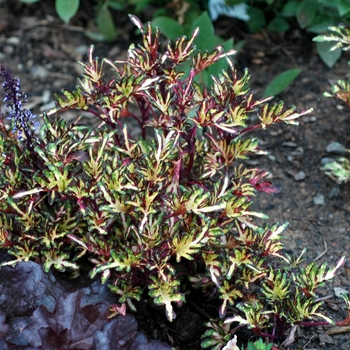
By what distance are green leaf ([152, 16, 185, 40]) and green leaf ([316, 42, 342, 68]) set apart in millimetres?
632

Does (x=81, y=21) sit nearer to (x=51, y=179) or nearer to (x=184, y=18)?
(x=184, y=18)

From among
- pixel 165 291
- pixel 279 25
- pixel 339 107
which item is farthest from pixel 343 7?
pixel 165 291

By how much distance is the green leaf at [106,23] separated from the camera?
Result: 3.08 meters

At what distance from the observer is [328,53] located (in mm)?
2828

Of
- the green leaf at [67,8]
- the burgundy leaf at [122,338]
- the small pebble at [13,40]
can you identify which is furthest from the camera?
the small pebble at [13,40]

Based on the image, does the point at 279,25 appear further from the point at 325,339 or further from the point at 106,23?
the point at 325,339

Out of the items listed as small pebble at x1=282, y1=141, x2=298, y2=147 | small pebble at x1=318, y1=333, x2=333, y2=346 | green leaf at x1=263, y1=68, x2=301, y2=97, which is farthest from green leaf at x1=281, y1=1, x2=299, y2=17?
small pebble at x1=318, y1=333, x2=333, y2=346

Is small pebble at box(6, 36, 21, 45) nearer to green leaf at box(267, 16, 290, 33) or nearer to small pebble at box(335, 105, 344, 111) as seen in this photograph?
green leaf at box(267, 16, 290, 33)

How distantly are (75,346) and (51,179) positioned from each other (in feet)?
1.48

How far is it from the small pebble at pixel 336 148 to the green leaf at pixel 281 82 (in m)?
0.33

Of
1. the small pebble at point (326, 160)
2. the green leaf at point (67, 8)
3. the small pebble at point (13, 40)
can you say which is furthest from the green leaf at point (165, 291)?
the small pebble at point (13, 40)

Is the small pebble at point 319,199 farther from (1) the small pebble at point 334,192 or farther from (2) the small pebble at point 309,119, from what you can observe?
(2) the small pebble at point 309,119

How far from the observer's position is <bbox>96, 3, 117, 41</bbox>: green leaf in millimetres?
3076

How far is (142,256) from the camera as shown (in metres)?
1.77
